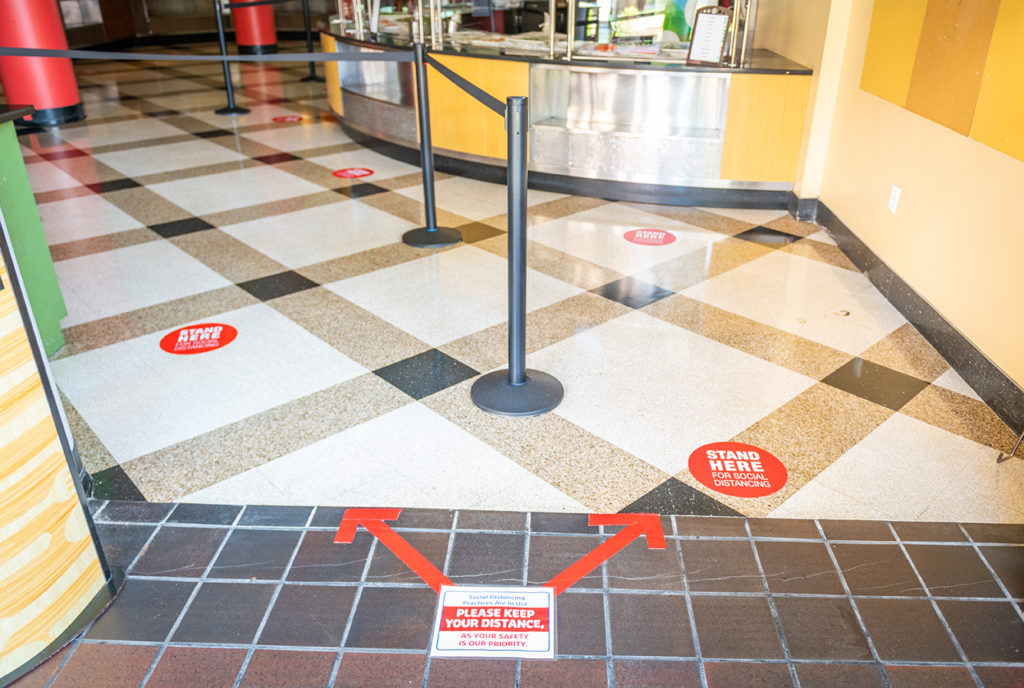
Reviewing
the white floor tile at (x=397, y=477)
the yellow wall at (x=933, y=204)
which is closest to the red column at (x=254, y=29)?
the yellow wall at (x=933, y=204)

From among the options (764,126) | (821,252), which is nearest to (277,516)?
(821,252)

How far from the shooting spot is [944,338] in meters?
2.95

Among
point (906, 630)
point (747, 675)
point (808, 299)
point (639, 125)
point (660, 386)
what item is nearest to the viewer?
point (747, 675)

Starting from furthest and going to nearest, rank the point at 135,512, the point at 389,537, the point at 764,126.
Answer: the point at 764,126, the point at 135,512, the point at 389,537

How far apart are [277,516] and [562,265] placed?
84.3 inches

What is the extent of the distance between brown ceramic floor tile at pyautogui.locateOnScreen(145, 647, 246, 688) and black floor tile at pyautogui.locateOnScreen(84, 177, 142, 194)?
425 cm

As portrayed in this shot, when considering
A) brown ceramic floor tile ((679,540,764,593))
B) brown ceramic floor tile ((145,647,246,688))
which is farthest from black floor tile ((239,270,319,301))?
brown ceramic floor tile ((679,540,764,593))

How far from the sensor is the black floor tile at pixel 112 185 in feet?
16.6

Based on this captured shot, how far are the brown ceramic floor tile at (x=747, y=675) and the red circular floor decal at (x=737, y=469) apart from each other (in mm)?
606

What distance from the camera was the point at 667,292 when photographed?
11.5 ft

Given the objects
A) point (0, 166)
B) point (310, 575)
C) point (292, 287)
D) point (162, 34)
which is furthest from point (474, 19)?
point (162, 34)

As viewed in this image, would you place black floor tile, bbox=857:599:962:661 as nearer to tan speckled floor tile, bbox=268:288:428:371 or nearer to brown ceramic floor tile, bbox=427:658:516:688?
brown ceramic floor tile, bbox=427:658:516:688

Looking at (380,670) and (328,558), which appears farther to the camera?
(328,558)

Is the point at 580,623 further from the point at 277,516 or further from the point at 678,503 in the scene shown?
the point at 277,516
